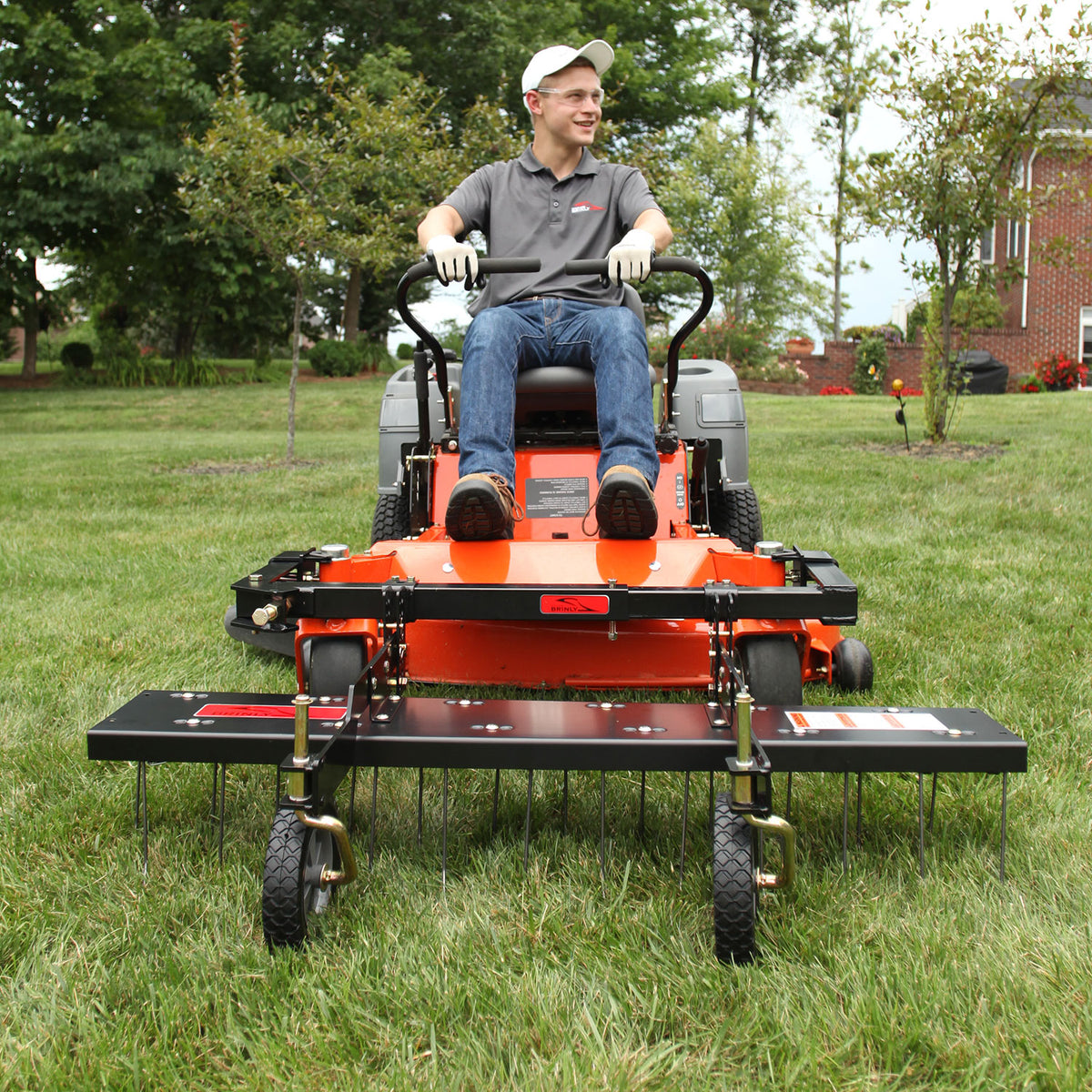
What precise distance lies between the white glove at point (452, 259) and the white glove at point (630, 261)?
1.26 ft

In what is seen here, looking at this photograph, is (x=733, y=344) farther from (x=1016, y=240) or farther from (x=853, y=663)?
(x=853, y=663)

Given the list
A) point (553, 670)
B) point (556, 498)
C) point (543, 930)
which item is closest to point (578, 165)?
point (556, 498)

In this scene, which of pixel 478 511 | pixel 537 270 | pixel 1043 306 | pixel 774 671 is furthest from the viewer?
pixel 1043 306

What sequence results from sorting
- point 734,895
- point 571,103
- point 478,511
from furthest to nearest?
point 571,103 < point 478,511 < point 734,895

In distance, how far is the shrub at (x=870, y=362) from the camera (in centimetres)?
2153

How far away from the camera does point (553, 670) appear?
2.59m

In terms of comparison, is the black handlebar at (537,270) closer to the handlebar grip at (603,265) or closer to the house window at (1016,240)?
the handlebar grip at (603,265)

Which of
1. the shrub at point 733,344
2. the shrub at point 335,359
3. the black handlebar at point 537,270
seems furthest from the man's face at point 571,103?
the shrub at point 335,359

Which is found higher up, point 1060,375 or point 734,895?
point 1060,375

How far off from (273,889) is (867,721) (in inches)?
41.7

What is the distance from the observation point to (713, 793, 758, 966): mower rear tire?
5.06 feet

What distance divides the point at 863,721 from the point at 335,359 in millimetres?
21955

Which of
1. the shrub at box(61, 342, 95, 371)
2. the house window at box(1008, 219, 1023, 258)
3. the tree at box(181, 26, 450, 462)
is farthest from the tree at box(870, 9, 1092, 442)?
the shrub at box(61, 342, 95, 371)

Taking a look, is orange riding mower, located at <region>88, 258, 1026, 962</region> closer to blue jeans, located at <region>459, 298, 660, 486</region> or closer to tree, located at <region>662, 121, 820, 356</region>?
blue jeans, located at <region>459, 298, 660, 486</region>
